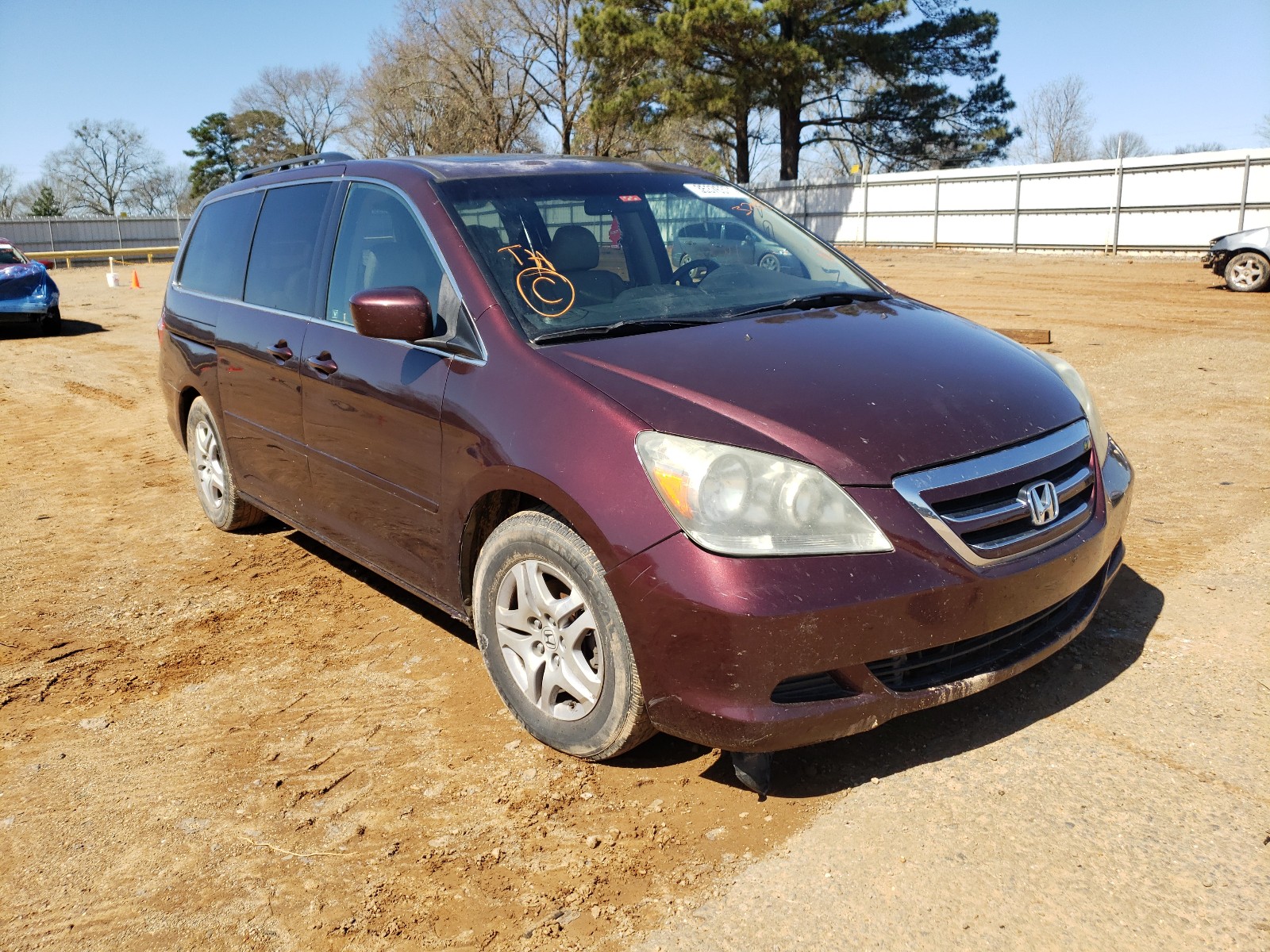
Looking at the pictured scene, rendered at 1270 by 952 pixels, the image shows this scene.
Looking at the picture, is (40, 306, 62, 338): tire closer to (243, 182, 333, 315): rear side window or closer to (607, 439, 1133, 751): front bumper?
(243, 182, 333, 315): rear side window

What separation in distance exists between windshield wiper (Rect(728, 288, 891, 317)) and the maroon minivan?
0.02 m

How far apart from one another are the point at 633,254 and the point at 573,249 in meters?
0.32

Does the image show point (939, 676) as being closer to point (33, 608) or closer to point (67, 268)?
point (33, 608)

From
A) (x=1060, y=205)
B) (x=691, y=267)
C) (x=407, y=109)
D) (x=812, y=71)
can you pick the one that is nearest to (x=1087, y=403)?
(x=691, y=267)

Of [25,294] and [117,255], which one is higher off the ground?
[25,294]

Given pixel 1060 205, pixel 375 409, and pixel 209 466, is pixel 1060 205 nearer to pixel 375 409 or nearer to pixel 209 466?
pixel 209 466

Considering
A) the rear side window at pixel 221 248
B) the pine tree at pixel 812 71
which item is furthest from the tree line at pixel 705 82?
the rear side window at pixel 221 248

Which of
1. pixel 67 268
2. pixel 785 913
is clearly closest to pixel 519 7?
pixel 67 268

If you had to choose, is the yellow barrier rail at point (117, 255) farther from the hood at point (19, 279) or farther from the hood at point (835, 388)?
the hood at point (835, 388)

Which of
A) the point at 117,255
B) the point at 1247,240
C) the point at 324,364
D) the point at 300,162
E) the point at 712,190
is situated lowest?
the point at 117,255

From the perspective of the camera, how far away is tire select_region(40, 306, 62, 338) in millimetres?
16250

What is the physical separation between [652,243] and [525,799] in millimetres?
2141

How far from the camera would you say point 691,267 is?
4008mm

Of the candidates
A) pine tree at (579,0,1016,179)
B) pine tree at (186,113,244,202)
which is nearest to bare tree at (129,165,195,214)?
pine tree at (186,113,244,202)
